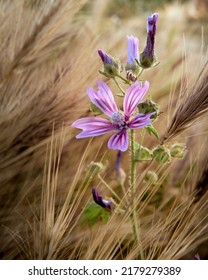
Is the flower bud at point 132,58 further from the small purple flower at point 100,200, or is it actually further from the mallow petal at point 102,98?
the small purple flower at point 100,200

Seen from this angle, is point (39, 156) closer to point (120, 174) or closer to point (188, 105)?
point (120, 174)

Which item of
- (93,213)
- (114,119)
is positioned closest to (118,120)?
(114,119)

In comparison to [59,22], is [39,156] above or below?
below

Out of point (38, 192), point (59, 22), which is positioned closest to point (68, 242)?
point (38, 192)

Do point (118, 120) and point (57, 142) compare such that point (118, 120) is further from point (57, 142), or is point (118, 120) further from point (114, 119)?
point (57, 142)

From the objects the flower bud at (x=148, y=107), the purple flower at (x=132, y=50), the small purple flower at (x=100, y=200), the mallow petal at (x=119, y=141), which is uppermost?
the purple flower at (x=132, y=50)

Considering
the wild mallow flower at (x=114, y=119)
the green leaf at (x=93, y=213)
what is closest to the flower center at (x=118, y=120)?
the wild mallow flower at (x=114, y=119)
